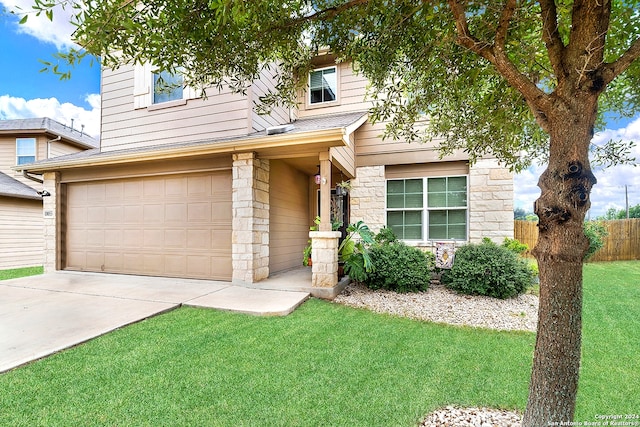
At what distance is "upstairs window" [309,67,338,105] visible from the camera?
8.65 metres

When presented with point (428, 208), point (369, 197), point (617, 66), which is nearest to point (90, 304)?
point (369, 197)

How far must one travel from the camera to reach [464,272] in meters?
5.85

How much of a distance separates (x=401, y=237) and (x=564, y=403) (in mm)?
6452

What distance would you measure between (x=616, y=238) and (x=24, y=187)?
2232 cm

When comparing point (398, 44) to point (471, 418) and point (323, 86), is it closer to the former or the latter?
point (471, 418)

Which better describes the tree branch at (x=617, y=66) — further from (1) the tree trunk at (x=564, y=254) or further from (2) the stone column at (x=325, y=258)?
(2) the stone column at (x=325, y=258)

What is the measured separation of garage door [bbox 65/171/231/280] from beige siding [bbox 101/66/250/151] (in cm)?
108

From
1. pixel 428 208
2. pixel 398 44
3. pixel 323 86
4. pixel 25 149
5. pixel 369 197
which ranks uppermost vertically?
pixel 323 86

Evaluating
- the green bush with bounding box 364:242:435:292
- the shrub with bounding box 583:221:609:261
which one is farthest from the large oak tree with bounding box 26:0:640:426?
the shrub with bounding box 583:221:609:261

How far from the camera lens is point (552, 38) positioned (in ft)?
5.85

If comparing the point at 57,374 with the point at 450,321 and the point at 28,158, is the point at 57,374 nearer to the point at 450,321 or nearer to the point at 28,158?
the point at 450,321

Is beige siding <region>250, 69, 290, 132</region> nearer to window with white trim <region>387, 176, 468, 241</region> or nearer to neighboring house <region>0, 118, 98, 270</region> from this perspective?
window with white trim <region>387, 176, 468, 241</region>

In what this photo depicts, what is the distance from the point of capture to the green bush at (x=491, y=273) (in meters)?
5.57

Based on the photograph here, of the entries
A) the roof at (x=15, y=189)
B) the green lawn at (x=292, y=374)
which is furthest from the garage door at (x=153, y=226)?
the roof at (x=15, y=189)
